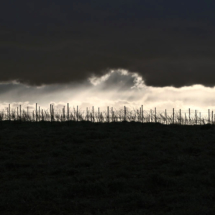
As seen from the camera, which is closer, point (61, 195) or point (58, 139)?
point (61, 195)

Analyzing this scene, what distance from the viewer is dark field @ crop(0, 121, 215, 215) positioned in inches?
458

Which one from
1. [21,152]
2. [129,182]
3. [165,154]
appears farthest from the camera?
[21,152]

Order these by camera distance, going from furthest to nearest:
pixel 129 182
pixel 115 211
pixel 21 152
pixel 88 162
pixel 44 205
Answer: pixel 21 152
pixel 88 162
pixel 129 182
pixel 44 205
pixel 115 211

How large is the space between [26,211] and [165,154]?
39.9ft

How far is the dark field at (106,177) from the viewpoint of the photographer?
1163cm

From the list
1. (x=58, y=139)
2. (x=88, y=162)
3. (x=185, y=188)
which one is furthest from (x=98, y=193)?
(x=58, y=139)

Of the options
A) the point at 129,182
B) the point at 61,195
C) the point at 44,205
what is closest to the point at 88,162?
the point at 129,182

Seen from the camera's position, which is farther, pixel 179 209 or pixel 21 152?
pixel 21 152

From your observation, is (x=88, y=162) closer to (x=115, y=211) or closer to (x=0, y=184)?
(x=0, y=184)

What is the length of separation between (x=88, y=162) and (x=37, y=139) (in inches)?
419

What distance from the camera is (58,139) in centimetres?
2914

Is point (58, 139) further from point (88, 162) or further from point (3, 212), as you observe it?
point (3, 212)

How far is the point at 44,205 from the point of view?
11867mm

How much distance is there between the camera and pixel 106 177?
15875mm
